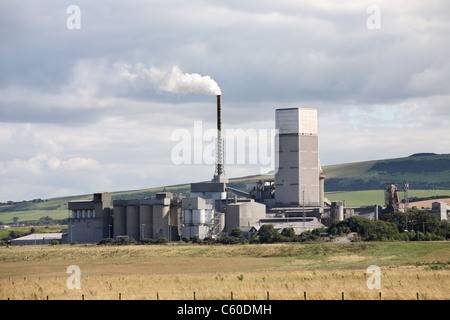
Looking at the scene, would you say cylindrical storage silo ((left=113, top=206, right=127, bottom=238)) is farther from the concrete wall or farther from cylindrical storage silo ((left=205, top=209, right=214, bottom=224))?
the concrete wall

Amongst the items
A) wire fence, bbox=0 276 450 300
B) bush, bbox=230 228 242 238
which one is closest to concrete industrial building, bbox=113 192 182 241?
bush, bbox=230 228 242 238

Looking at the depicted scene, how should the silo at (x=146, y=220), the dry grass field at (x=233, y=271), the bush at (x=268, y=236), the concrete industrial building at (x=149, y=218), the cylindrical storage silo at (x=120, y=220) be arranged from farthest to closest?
1. the cylindrical storage silo at (x=120, y=220)
2. the silo at (x=146, y=220)
3. the concrete industrial building at (x=149, y=218)
4. the bush at (x=268, y=236)
5. the dry grass field at (x=233, y=271)

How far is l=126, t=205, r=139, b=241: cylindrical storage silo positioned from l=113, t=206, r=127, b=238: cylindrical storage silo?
8.36 ft

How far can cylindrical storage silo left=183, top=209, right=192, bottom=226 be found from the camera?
182 metres

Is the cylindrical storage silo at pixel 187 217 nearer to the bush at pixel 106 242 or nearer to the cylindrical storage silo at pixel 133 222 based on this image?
the cylindrical storage silo at pixel 133 222

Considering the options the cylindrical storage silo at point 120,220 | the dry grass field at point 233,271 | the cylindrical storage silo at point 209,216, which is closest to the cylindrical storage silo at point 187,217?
the cylindrical storage silo at point 209,216

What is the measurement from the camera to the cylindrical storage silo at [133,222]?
186 m

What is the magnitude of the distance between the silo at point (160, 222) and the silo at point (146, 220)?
1.94 meters

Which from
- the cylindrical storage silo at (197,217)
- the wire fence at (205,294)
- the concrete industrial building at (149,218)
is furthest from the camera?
the concrete industrial building at (149,218)

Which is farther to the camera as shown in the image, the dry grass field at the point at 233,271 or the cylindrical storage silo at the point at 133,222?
the cylindrical storage silo at the point at 133,222

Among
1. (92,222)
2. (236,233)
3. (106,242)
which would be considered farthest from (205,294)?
(92,222)

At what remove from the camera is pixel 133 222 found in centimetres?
18675
